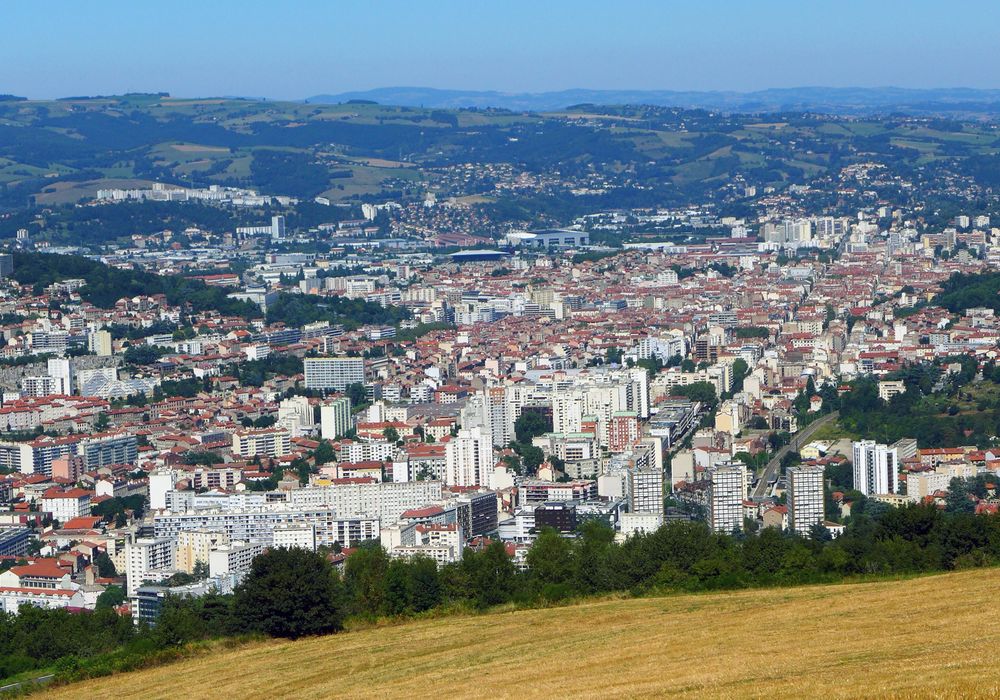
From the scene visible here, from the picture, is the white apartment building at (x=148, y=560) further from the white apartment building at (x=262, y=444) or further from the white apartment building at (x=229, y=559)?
the white apartment building at (x=262, y=444)

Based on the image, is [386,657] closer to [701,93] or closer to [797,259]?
[797,259]

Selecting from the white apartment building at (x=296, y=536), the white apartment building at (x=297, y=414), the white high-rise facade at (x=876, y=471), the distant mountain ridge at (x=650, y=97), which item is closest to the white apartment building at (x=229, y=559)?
the white apartment building at (x=296, y=536)

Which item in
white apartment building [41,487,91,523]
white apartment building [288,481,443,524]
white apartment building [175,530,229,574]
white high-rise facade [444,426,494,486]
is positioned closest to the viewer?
white apartment building [175,530,229,574]

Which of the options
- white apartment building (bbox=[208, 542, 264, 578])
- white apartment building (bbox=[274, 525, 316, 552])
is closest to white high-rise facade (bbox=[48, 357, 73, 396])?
white apartment building (bbox=[274, 525, 316, 552])

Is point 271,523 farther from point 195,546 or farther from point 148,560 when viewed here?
point 148,560

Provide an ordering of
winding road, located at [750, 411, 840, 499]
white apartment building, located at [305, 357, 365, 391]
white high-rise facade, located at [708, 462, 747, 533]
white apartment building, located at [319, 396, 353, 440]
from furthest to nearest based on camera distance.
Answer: white apartment building, located at [305, 357, 365, 391] → white apartment building, located at [319, 396, 353, 440] → winding road, located at [750, 411, 840, 499] → white high-rise facade, located at [708, 462, 747, 533]

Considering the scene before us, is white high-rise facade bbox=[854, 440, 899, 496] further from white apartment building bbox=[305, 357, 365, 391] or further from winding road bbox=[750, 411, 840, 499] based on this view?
white apartment building bbox=[305, 357, 365, 391]
